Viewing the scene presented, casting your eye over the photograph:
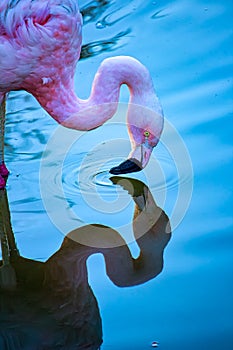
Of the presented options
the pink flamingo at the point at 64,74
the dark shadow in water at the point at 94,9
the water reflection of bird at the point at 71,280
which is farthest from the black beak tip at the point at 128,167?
the dark shadow in water at the point at 94,9

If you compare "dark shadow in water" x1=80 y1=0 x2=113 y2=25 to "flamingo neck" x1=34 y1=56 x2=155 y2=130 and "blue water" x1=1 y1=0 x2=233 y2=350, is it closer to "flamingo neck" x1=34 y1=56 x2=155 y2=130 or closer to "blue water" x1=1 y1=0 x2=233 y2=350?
"blue water" x1=1 y1=0 x2=233 y2=350

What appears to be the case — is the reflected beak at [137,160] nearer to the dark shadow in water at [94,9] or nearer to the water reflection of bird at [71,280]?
the water reflection of bird at [71,280]

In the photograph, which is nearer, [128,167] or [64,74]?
[64,74]

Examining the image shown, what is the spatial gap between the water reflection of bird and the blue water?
51 mm

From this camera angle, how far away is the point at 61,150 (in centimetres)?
500

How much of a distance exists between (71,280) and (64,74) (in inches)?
48.6

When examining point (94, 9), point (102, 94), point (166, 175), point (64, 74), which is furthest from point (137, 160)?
point (94, 9)

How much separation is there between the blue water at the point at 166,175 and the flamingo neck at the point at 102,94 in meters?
0.41

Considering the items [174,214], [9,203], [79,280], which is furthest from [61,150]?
[79,280]

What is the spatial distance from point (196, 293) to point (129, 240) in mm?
641

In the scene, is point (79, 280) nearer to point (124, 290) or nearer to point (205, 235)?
point (124, 290)

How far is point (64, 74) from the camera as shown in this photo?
14.7 ft

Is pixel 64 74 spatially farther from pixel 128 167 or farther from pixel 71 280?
pixel 71 280

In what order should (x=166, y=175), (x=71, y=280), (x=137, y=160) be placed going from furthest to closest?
(x=166, y=175), (x=137, y=160), (x=71, y=280)
